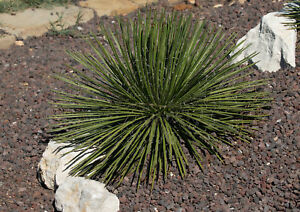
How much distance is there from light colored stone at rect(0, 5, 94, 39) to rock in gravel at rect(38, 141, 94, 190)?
9.47 ft

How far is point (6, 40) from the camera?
250 inches

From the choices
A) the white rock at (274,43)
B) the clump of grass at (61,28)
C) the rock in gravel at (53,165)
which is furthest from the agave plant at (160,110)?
the clump of grass at (61,28)

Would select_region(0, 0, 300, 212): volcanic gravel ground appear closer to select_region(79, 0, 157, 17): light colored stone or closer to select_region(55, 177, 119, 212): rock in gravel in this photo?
select_region(55, 177, 119, 212): rock in gravel

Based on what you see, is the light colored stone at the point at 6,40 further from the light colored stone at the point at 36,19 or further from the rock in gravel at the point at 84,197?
the rock in gravel at the point at 84,197

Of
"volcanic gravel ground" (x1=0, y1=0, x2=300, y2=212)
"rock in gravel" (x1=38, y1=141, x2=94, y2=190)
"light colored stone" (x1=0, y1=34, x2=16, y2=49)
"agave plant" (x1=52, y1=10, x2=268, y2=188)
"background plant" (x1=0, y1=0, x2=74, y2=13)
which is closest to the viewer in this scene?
"volcanic gravel ground" (x1=0, y1=0, x2=300, y2=212)

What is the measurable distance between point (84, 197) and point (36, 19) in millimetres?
4042

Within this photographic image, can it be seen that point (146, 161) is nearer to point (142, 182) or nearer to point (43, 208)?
point (142, 182)

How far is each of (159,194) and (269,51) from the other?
7.34 feet

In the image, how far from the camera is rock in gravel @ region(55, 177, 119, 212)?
3.70 metres

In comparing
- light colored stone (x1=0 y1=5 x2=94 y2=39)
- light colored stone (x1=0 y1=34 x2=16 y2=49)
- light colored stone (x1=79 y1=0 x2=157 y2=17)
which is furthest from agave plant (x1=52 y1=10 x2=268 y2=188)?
light colored stone (x1=79 y1=0 x2=157 y2=17)

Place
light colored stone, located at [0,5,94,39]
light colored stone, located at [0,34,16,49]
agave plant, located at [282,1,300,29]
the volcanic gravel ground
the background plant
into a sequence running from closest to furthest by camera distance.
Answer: the volcanic gravel ground → agave plant, located at [282,1,300,29] → light colored stone, located at [0,34,16,49] → light colored stone, located at [0,5,94,39] → the background plant

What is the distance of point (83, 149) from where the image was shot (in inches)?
159

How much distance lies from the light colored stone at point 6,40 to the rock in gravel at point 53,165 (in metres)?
2.65

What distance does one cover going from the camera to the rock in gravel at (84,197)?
3695 mm
